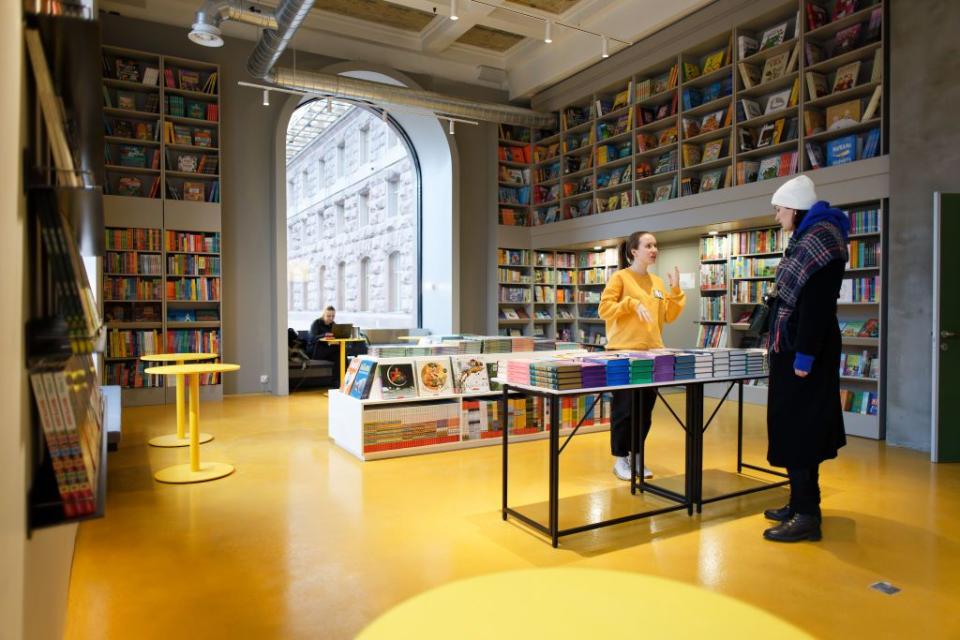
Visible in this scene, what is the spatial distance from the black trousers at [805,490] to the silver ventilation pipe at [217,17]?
21.6 feet

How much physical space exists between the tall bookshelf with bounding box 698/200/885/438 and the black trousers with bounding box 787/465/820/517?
1856 millimetres

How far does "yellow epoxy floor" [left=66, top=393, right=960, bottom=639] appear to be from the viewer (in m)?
2.56

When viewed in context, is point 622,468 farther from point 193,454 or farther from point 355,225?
point 355,225

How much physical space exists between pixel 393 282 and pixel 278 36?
6.94m

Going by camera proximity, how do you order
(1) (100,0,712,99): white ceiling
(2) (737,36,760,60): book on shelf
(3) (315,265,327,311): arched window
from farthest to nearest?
(3) (315,265,327,311): arched window → (1) (100,0,712,99): white ceiling → (2) (737,36,760,60): book on shelf

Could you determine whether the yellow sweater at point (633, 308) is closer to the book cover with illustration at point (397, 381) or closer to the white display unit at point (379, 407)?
the white display unit at point (379, 407)

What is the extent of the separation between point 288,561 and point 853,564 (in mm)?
2634

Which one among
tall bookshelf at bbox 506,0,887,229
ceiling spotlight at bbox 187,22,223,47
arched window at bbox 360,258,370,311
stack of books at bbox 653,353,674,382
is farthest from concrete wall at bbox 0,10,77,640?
arched window at bbox 360,258,370,311

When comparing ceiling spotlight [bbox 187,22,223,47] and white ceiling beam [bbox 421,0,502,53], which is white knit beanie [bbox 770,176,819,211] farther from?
ceiling spotlight [bbox 187,22,223,47]

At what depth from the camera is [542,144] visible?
10.4 meters

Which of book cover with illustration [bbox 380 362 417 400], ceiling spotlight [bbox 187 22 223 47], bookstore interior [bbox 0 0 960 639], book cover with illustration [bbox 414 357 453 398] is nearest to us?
bookstore interior [bbox 0 0 960 639]

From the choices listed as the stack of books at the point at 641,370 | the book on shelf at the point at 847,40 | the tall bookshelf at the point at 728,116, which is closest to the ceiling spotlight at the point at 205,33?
the tall bookshelf at the point at 728,116

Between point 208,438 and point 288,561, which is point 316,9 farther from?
point 288,561

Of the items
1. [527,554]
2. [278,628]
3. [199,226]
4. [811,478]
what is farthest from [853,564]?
[199,226]
